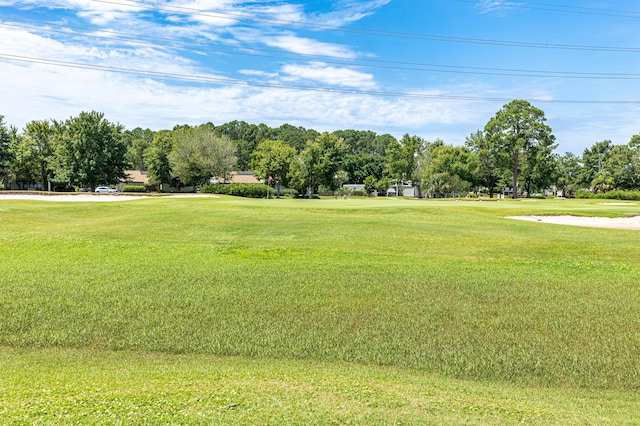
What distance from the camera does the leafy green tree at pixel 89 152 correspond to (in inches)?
2788

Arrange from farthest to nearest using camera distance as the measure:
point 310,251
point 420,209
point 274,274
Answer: point 420,209
point 310,251
point 274,274

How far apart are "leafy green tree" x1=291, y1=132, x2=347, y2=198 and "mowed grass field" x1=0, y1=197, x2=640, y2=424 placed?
63.3 metres

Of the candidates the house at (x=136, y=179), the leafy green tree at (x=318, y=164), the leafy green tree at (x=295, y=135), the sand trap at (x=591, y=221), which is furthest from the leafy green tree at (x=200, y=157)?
the leafy green tree at (x=295, y=135)

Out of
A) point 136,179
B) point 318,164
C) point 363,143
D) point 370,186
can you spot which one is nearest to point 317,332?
point 318,164

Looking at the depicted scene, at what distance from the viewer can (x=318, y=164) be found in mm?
79562

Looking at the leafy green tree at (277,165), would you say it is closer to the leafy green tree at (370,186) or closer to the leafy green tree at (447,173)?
the leafy green tree at (447,173)

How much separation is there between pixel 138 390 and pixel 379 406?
262 cm

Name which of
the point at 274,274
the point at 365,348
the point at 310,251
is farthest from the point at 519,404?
the point at 310,251

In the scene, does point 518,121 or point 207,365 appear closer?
point 207,365

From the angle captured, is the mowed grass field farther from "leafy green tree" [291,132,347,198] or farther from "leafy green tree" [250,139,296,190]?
"leafy green tree" [291,132,347,198]

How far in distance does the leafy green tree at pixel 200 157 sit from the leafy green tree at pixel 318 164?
11.4 m

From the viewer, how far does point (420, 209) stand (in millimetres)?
31250

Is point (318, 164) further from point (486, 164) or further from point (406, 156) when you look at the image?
point (486, 164)

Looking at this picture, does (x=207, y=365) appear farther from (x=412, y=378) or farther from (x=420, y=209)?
(x=420, y=209)
